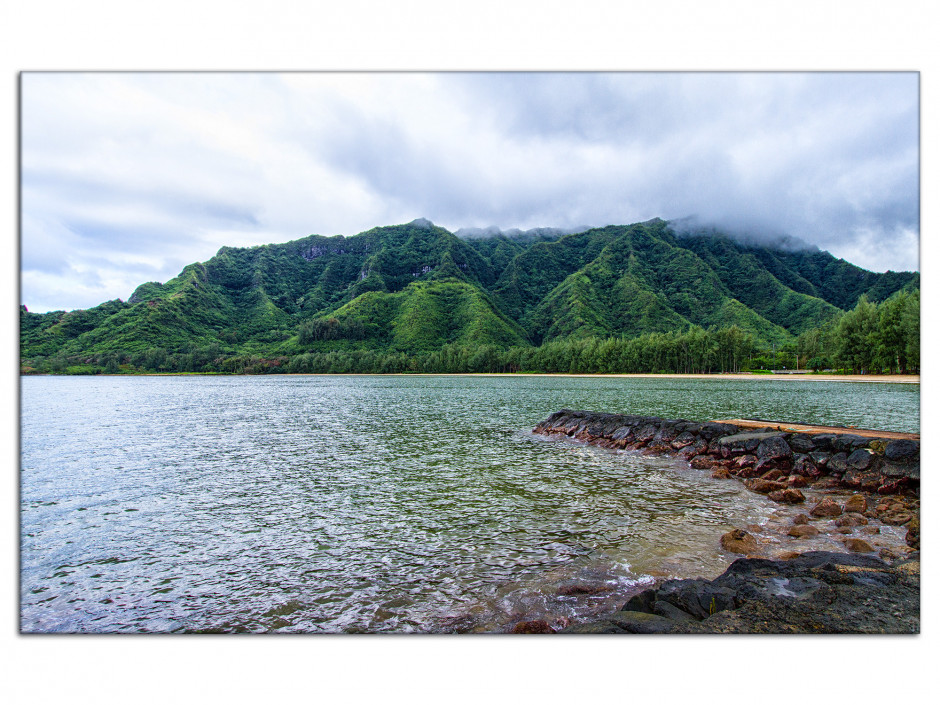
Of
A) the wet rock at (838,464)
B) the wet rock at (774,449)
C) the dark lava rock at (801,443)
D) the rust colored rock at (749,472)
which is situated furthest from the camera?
the wet rock at (774,449)

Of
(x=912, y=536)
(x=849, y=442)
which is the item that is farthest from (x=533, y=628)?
(x=849, y=442)

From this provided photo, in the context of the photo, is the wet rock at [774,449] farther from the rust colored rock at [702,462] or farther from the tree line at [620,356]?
the tree line at [620,356]

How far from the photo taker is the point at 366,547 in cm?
903

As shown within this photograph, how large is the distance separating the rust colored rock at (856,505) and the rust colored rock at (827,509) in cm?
34

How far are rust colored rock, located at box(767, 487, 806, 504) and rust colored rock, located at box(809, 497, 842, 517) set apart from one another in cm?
111

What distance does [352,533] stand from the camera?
9867mm

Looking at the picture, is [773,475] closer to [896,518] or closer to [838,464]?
[838,464]

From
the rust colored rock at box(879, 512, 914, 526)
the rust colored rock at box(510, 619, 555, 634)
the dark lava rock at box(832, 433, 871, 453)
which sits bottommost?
the rust colored rock at box(879, 512, 914, 526)

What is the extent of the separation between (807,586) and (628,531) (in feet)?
13.5

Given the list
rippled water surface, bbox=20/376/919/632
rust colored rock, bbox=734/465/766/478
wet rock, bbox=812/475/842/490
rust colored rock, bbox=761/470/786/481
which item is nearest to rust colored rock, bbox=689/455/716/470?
rippled water surface, bbox=20/376/919/632

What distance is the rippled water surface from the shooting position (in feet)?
21.6

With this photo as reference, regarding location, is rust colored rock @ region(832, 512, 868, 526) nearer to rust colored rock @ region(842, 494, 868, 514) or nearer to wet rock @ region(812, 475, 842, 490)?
rust colored rock @ region(842, 494, 868, 514)

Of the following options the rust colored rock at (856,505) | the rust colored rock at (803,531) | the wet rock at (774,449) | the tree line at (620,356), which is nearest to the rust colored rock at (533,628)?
the rust colored rock at (803,531)

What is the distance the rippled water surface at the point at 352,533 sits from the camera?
21.6ft
